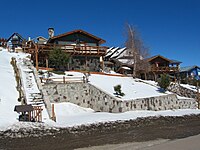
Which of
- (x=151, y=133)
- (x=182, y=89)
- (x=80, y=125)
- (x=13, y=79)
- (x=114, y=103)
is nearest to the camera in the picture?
(x=151, y=133)

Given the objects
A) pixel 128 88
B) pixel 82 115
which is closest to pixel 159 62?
pixel 128 88

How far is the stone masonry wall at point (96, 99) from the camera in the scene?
Result: 62.1ft

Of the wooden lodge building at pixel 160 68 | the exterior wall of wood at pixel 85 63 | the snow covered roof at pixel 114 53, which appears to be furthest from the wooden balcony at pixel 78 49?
the snow covered roof at pixel 114 53

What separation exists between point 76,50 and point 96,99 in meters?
11.4

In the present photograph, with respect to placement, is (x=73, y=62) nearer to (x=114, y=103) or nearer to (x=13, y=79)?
(x=13, y=79)

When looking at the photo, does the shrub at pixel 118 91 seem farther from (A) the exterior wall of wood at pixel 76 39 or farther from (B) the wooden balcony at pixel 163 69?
(B) the wooden balcony at pixel 163 69

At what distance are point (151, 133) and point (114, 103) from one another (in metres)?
7.54

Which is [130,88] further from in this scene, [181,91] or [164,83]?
[181,91]

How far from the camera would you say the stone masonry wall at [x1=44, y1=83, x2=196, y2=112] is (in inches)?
745

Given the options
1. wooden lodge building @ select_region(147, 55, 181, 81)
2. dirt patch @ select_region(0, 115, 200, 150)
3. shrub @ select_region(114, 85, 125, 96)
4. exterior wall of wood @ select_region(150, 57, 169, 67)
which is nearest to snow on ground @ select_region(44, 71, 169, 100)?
shrub @ select_region(114, 85, 125, 96)

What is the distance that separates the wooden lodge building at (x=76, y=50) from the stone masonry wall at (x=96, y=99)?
7923 mm

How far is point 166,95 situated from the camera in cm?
2242

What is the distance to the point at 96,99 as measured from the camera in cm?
2078

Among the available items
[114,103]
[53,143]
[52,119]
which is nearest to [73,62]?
[114,103]
